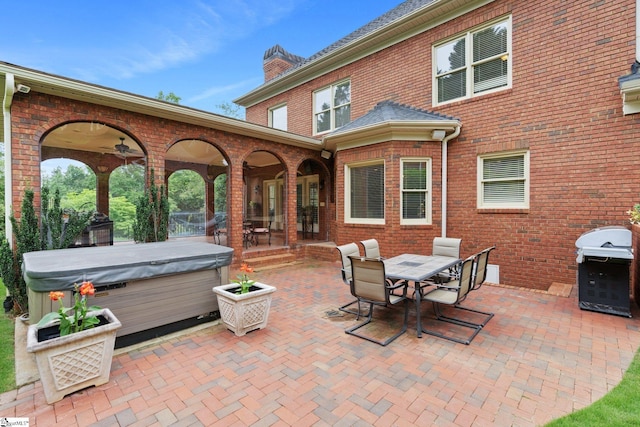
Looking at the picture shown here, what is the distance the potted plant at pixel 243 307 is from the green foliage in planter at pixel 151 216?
2.94 m

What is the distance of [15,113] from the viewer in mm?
4645

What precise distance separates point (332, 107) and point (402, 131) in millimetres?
3857

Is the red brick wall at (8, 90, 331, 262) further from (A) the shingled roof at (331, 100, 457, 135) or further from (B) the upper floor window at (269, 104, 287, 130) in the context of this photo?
(B) the upper floor window at (269, 104, 287, 130)

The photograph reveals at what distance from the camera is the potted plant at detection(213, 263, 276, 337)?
3.68 m

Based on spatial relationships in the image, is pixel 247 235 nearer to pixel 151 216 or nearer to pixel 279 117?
pixel 151 216

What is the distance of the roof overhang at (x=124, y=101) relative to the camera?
14.6ft

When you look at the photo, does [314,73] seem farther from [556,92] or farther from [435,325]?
[435,325]

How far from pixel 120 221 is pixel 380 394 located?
10.4 meters

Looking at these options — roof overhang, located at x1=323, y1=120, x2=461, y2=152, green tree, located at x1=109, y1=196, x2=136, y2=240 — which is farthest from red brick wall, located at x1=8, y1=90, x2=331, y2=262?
green tree, located at x1=109, y1=196, x2=136, y2=240

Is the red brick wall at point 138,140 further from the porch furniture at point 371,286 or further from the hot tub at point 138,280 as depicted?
the porch furniture at point 371,286

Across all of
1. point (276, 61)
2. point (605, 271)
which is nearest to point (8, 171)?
point (605, 271)

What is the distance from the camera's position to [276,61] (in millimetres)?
13758

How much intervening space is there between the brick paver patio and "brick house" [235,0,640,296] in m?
2.39

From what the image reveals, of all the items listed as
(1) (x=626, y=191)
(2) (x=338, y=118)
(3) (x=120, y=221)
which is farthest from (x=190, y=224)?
(1) (x=626, y=191)
